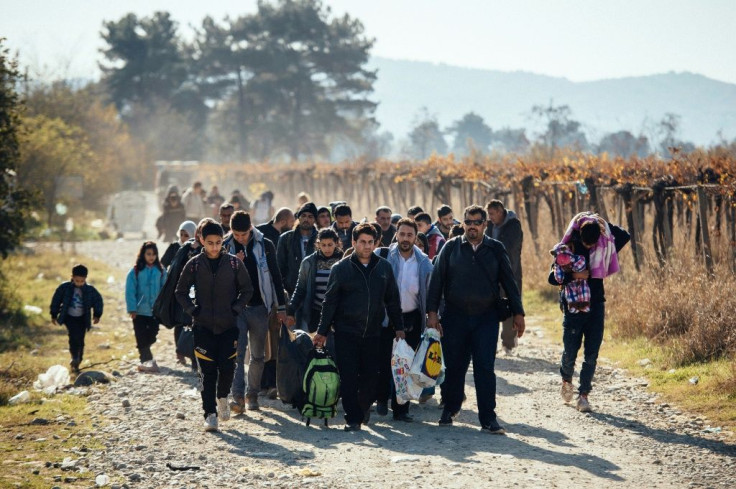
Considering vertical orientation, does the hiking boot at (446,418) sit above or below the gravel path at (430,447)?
above

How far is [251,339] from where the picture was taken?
10117 millimetres

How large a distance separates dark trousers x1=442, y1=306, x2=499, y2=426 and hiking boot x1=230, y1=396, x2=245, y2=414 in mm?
2013

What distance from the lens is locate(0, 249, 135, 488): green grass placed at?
8.26 metres

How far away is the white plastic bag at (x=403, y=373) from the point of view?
9078 mm

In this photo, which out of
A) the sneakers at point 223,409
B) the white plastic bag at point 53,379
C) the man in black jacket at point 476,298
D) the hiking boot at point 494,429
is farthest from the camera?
the white plastic bag at point 53,379

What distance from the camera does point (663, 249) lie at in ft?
47.9

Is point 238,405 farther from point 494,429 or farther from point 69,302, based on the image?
point 69,302

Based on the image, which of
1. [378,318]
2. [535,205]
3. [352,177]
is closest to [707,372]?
[378,318]

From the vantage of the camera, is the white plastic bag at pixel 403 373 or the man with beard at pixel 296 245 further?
the man with beard at pixel 296 245

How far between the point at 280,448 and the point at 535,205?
11.6 m

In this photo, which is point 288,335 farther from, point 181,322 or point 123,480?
point 123,480

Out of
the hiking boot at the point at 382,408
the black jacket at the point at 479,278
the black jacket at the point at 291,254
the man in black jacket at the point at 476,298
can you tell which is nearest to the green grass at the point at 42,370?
the black jacket at the point at 291,254

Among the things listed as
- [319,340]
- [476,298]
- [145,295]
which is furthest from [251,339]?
[145,295]

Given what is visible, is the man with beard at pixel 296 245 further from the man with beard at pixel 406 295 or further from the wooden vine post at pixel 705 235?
the wooden vine post at pixel 705 235
